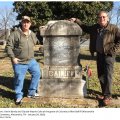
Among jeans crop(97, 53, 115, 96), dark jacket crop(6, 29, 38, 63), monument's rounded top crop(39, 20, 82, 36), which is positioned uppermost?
monument's rounded top crop(39, 20, 82, 36)

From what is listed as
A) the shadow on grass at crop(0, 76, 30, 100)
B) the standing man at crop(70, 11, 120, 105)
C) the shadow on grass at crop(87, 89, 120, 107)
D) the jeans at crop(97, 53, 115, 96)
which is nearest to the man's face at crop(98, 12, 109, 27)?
the standing man at crop(70, 11, 120, 105)

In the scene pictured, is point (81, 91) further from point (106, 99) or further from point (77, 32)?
point (77, 32)

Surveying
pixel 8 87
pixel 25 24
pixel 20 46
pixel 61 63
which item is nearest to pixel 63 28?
pixel 61 63

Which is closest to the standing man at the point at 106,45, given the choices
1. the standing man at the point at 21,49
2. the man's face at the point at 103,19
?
the man's face at the point at 103,19

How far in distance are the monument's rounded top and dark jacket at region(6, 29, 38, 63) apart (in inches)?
22.8

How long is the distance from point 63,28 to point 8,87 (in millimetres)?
2228

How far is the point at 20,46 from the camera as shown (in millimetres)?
6832

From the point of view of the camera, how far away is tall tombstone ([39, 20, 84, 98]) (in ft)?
24.0

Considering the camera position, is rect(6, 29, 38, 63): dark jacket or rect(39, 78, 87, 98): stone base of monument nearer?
rect(6, 29, 38, 63): dark jacket

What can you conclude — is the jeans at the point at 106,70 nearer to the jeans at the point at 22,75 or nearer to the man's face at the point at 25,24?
the jeans at the point at 22,75

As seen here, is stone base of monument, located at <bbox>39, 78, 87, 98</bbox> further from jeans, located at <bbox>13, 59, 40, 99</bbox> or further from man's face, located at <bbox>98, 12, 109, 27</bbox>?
man's face, located at <bbox>98, 12, 109, 27</bbox>

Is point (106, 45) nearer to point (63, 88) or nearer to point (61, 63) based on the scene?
point (61, 63)
